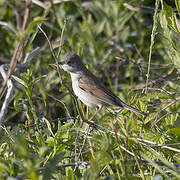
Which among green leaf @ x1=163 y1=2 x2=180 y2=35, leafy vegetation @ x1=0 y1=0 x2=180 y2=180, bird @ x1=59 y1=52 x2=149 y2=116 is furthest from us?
bird @ x1=59 y1=52 x2=149 y2=116

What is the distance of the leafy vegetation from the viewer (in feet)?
7.58

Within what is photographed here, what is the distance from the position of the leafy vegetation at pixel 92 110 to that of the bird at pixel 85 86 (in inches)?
4.1

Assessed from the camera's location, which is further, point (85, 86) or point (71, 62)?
point (85, 86)

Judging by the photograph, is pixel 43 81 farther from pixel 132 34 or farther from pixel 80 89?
pixel 132 34

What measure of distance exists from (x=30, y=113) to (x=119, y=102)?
998 mm

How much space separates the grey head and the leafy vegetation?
90 millimetres

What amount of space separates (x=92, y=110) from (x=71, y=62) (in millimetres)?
665

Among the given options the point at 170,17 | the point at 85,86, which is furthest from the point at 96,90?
the point at 170,17

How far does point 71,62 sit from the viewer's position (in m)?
4.12

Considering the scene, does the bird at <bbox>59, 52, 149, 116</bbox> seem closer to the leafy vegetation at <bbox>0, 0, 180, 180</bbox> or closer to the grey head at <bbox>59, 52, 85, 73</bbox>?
the grey head at <bbox>59, 52, 85, 73</bbox>

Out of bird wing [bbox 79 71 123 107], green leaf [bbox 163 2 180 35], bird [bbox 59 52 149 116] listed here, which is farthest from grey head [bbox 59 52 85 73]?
green leaf [bbox 163 2 180 35]

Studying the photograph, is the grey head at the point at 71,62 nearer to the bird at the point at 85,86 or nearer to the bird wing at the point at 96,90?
the bird at the point at 85,86

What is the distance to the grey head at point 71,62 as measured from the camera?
404 centimetres

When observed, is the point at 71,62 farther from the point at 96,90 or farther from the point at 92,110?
the point at 92,110
